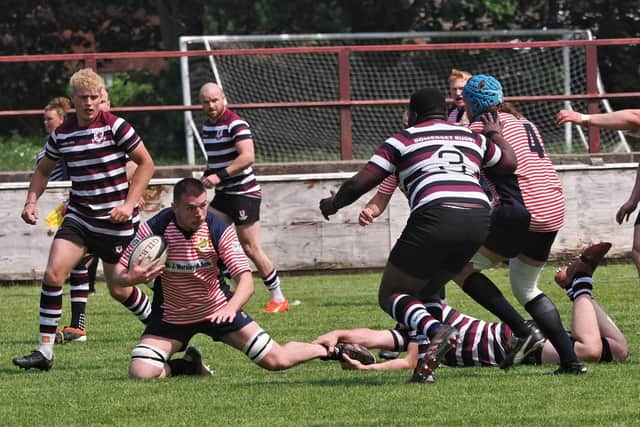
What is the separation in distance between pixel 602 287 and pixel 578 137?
16.2 feet

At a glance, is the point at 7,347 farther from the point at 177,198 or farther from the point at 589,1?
the point at 589,1

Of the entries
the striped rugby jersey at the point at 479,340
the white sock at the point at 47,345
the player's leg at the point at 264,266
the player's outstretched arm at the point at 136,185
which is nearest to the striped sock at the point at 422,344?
the striped rugby jersey at the point at 479,340

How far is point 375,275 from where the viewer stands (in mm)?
16750

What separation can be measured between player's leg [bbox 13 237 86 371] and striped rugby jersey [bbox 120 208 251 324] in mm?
1179

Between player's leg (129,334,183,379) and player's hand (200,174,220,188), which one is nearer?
player's leg (129,334,183,379)

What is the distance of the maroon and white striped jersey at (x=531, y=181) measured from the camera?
28.3ft

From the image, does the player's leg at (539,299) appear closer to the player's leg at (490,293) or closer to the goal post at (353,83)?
the player's leg at (490,293)

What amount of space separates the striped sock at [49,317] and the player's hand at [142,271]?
1.55 m

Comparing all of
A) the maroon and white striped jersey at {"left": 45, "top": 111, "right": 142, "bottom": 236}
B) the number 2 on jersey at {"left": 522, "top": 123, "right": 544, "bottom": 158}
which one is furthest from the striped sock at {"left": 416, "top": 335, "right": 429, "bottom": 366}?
the maroon and white striped jersey at {"left": 45, "top": 111, "right": 142, "bottom": 236}

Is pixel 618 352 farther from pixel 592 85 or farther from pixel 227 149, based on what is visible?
pixel 592 85

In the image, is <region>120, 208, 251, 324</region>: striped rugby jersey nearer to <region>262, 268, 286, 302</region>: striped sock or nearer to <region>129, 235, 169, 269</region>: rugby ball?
<region>129, 235, 169, 269</region>: rugby ball

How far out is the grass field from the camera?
712 centimetres

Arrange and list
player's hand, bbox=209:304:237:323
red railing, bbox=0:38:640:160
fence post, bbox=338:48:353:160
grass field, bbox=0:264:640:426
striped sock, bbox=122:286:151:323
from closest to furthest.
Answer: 1. grass field, bbox=0:264:640:426
2. player's hand, bbox=209:304:237:323
3. striped sock, bbox=122:286:151:323
4. red railing, bbox=0:38:640:160
5. fence post, bbox=338:48:353:160

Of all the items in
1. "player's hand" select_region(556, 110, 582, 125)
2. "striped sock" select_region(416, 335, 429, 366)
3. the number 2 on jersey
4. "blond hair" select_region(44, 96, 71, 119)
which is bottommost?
"blond hair" select_region(44, 96, 71, 119)
